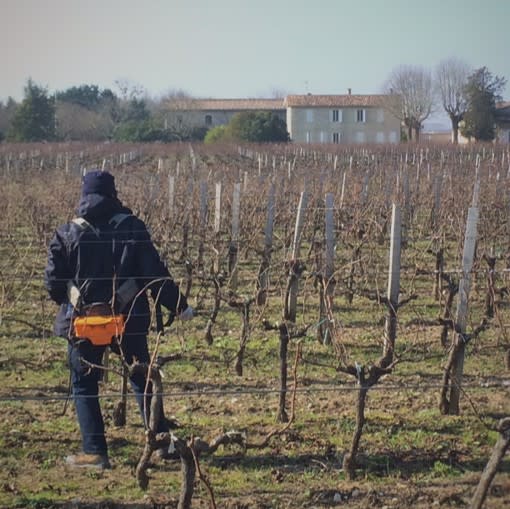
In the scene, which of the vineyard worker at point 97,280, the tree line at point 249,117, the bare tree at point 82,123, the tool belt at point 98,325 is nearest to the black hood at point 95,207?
the vineyard worker at point 97,280

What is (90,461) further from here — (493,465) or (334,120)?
(334,120)

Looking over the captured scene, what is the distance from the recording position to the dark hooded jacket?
4.70 m

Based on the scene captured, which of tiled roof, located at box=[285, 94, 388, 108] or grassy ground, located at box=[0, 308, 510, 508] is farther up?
tiled roof, located at box=[285, 94, 388, 108]

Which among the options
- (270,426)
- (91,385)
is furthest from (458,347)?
(91,385)

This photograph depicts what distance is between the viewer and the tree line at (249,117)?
5053 cm

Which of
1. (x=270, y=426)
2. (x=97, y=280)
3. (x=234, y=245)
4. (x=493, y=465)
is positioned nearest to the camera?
(x=493, y=465)

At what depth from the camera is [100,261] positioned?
15.6 ft

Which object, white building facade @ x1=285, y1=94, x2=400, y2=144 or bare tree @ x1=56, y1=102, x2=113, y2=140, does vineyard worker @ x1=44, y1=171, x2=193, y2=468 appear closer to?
bare tree @ x1=56, y1=102, x2=113, y2=140

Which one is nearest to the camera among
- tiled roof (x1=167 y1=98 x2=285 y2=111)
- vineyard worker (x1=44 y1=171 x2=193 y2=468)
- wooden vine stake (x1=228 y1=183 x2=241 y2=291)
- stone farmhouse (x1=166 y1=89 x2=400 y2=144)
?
vineyard worker (x1=44 y1=171 x2=193 y2=468)

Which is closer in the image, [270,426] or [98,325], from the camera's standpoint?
[98,325]

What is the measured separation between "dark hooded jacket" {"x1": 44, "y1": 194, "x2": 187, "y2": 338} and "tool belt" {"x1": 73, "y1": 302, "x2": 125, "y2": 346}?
0.25 ft

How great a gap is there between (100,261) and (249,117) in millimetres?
46048

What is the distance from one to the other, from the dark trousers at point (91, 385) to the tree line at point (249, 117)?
44373 millimetres

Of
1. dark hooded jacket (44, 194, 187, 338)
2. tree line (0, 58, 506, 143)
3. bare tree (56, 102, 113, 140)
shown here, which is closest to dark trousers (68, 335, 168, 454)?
dark hooded jacket (44, 194, 187, 338)
